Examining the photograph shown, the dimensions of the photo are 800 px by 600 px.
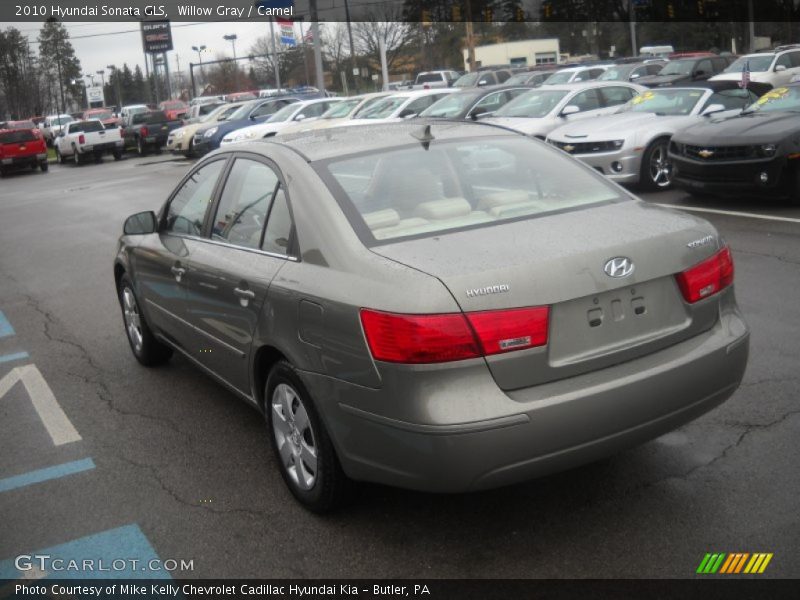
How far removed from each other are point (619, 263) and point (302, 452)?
5.23 ft

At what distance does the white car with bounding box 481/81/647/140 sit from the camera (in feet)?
51.2

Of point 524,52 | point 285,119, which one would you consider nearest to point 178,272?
point 285,119

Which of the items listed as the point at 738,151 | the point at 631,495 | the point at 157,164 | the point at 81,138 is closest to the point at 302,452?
the point at 631,495

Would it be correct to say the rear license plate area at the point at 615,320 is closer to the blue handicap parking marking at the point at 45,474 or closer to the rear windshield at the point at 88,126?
the blue handicap parking marking at the point at 45,474

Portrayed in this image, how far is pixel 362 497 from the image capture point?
3.99m

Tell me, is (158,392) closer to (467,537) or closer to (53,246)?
(467,537)

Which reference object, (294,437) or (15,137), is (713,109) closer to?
(294,437)

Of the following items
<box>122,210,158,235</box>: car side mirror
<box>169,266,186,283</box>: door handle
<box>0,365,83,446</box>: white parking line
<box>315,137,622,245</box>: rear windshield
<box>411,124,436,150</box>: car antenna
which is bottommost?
<box>0,365,83,446</box>: white parking line

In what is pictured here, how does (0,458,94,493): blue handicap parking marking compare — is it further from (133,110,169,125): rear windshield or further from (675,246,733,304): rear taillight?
(133,110,169,125): rear windshield

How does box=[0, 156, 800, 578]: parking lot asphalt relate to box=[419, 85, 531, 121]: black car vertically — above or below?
below

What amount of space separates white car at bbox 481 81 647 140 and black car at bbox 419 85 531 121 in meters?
1.67

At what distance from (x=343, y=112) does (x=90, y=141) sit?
1705 centimetres

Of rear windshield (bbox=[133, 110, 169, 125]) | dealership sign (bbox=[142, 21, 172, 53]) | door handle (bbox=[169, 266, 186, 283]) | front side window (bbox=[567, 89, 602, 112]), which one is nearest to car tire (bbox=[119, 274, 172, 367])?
door handle (bbox=[169, 266, 186, 283])

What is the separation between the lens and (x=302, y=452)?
397 cm
